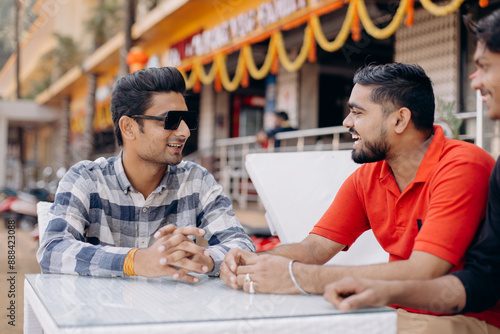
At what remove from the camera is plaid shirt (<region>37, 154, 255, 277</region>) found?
5.46 feet

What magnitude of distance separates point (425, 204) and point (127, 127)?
1.25 m

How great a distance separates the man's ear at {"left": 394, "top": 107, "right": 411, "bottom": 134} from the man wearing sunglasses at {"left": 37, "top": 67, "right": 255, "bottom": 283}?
0.69 meters

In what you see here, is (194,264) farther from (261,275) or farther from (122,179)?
(122,179)

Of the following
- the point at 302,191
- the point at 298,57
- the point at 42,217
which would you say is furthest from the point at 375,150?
the point at 298,57

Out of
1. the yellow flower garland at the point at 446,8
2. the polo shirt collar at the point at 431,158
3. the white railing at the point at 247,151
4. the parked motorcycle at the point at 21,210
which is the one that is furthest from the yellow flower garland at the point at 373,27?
the parked motorcycle at the point at 21,210

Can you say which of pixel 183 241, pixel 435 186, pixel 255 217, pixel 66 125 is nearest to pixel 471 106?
pixel 255 217

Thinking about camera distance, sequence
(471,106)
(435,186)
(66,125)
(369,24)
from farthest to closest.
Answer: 1. (66,125)
2. (471,106)
3. (369,24)
4. (435,186)

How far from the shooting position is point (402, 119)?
170cm

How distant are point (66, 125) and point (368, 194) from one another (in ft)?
72.9

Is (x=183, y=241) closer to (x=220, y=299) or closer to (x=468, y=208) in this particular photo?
(x=220, y=299)

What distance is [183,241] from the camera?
1.48 meters

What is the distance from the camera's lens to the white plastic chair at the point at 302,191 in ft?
7.73

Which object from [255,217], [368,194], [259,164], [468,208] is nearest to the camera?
[468,208]

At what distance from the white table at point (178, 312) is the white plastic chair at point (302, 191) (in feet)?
3.58
